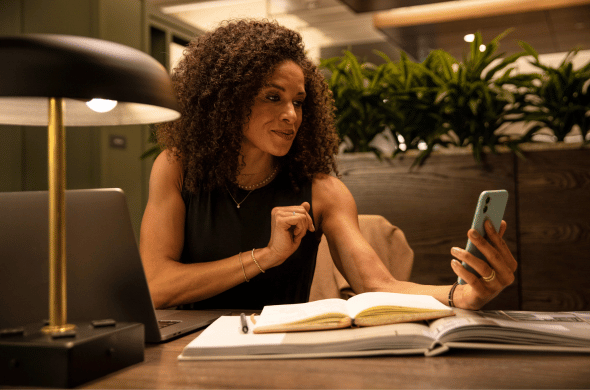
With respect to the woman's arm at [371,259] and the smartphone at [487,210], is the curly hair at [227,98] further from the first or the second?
the smartphone at [487,210]

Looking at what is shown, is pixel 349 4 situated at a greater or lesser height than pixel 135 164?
greater

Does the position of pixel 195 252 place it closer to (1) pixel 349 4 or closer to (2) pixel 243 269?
(2) pixel 243 269

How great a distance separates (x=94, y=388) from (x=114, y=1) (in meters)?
2.90

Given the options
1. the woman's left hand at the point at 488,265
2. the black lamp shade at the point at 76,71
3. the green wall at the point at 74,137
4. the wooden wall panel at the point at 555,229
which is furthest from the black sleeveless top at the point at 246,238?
the green wall at the point at 74,137

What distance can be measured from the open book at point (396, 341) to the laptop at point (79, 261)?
0.14 m

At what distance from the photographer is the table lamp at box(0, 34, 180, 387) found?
20.2 inches

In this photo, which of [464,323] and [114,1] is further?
[114,1]

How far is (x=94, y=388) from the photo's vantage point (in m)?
0.55

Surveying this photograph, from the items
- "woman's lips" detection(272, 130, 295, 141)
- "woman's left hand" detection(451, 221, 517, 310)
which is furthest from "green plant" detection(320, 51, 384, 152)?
"woman's left hand" detection(451, 221, 517, 310)

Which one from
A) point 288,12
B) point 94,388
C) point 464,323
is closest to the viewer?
point 94,388

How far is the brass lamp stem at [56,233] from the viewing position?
0.60 meters

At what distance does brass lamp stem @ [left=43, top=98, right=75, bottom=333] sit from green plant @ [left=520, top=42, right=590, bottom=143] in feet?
6.12

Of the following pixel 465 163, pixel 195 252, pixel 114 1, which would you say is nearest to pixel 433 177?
pixel 465 163

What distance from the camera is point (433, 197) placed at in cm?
213
